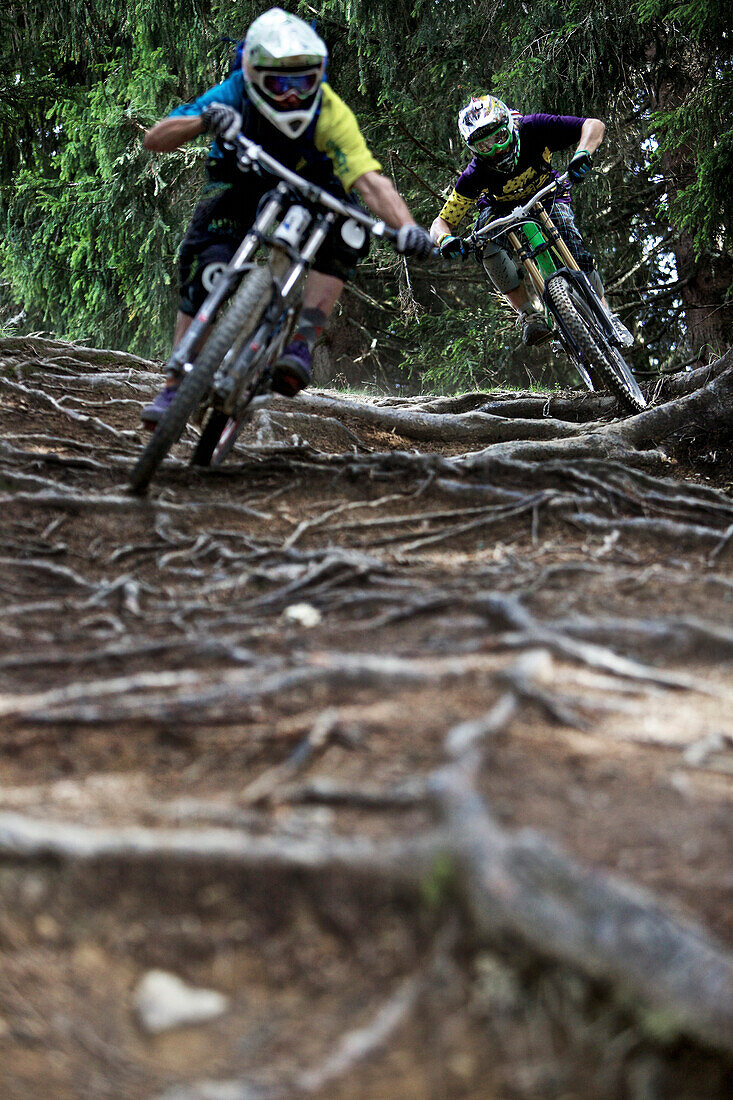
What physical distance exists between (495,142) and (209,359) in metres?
3.29

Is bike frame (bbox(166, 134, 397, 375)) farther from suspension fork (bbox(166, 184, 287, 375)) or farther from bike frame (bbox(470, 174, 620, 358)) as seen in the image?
bike frame (bbox(470, 174, 620, 358))

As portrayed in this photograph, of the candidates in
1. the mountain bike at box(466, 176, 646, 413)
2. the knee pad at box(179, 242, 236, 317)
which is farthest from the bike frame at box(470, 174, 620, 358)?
the knee pad at box(179, 242, 236, 317)

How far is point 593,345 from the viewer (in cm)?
611

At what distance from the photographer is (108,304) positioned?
37.4 feet

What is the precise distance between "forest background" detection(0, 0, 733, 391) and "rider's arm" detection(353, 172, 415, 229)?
3304 millimetres

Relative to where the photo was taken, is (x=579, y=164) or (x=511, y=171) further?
(x=511, y=171)

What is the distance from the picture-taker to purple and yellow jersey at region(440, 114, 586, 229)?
6.16m

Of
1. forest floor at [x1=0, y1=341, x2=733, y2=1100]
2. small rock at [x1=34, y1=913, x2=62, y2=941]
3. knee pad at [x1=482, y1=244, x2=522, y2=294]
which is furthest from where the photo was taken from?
knee pad at [x1=482, y1=244, x2=522, y2=294]

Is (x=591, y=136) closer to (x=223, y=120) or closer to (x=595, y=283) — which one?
(x=595, y=283)

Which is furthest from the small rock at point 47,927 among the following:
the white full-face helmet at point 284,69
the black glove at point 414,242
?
the white full-face helmet at point 284,69

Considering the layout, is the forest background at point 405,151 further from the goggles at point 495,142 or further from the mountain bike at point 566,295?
the goggles at point 495,142

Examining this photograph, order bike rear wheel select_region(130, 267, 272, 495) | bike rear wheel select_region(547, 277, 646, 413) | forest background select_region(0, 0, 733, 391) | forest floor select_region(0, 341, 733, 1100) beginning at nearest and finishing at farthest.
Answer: forest floor select_region(0, 341, 733, 1100) < bike rear wheel select_region(130, 267, 272, 495) < bike rear wheel select_region(547, 277, 646, 413) < forest background select_region(0, 0, 733, 391)

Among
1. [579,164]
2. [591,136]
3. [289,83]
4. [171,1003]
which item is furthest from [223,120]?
[171,1003]

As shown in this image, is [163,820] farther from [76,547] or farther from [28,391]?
[28,391]
